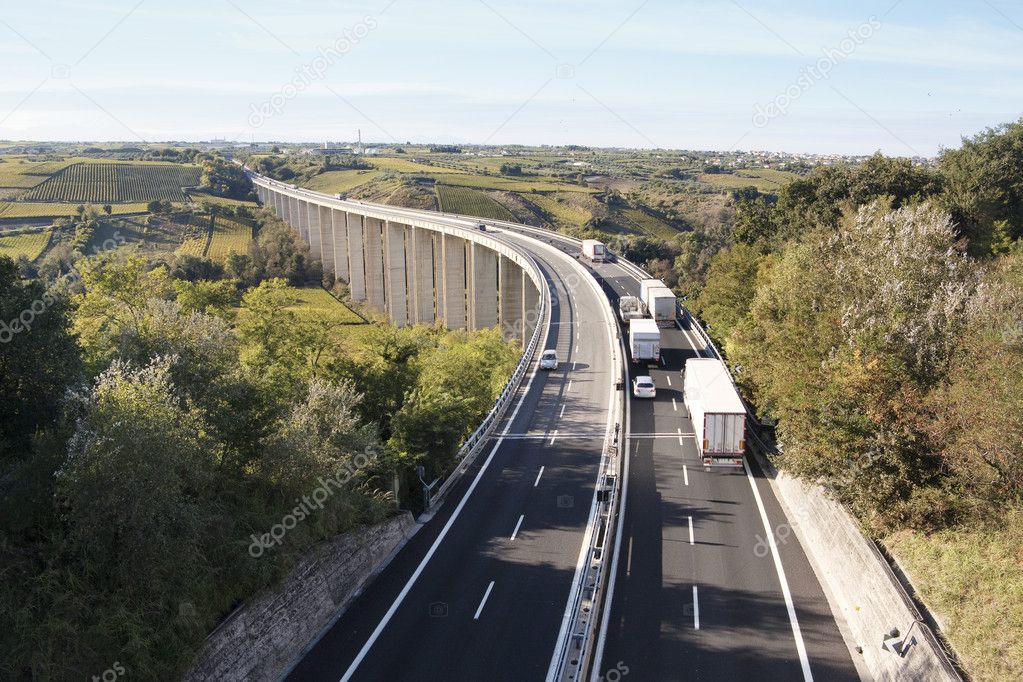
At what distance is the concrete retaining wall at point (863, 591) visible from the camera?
52.2ft

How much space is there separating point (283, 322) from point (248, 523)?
22.0m

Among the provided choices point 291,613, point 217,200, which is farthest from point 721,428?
point 217,200

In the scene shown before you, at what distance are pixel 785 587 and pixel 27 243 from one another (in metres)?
113

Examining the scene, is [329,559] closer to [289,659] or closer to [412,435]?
[289,659]

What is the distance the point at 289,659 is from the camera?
1784cm

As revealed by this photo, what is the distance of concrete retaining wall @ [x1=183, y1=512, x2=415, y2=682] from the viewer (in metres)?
16.1

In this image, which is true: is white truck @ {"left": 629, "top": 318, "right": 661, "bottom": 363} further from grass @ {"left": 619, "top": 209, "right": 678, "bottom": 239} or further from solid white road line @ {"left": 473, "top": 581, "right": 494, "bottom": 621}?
grass @ {"left": 619, "top": 209, "right": 678, "bottom": 239}

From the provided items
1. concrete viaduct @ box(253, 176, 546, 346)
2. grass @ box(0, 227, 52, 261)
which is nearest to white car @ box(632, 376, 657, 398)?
concrete viaduct @ box(253, 176, 546, 346)

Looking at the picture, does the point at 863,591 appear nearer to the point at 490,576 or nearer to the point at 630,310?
the point at 490,576

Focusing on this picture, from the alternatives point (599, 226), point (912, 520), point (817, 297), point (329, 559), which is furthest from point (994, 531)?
point (599, 226)

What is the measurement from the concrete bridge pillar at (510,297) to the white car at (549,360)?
41.3 metres

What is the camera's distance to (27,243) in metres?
101

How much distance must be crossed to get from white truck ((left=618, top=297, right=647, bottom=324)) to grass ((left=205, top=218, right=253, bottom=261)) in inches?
2899

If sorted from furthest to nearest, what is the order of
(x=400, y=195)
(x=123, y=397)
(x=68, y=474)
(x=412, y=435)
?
(x=400, y=195)
(x=412, y=435)
(x=123, y=397)
(x=68, y=474)
